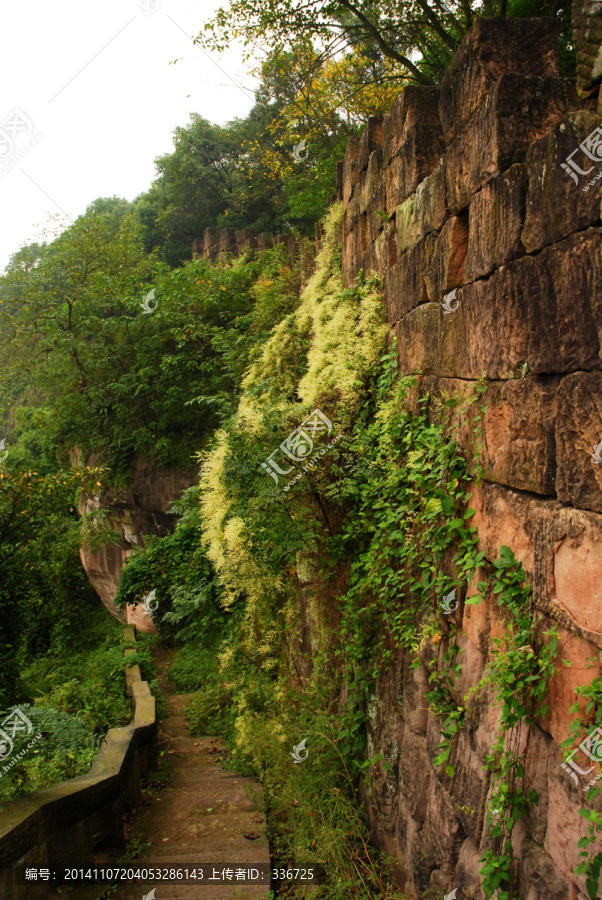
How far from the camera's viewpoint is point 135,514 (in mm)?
11000

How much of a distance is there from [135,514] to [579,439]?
1000 centimetres

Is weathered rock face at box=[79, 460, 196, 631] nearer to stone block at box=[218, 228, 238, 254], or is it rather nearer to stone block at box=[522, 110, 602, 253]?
stone block at box=[218, 228, 238, 254]

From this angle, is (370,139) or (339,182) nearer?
(370,139)

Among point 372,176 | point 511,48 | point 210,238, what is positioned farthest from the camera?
point 210,238

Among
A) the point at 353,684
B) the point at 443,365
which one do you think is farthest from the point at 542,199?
the point at 353,684

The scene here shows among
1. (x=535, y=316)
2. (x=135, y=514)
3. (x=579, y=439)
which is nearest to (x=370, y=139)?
(x=535, y=316)

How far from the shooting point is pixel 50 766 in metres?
4.33

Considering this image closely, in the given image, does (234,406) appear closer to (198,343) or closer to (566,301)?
(198,343)

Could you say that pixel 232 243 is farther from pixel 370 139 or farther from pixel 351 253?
pixel 370 139

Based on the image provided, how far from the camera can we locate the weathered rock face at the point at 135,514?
10.6 meters

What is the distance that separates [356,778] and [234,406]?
15.9 ft

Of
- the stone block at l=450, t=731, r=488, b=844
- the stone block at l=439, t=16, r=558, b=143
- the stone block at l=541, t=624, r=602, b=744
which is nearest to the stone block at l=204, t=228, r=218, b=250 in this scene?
the stone block at l=439, t=16, r=558, b=143

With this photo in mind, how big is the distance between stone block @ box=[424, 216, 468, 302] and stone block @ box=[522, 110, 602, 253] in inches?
26.9

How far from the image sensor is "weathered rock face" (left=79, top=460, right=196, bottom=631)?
10.6 m
